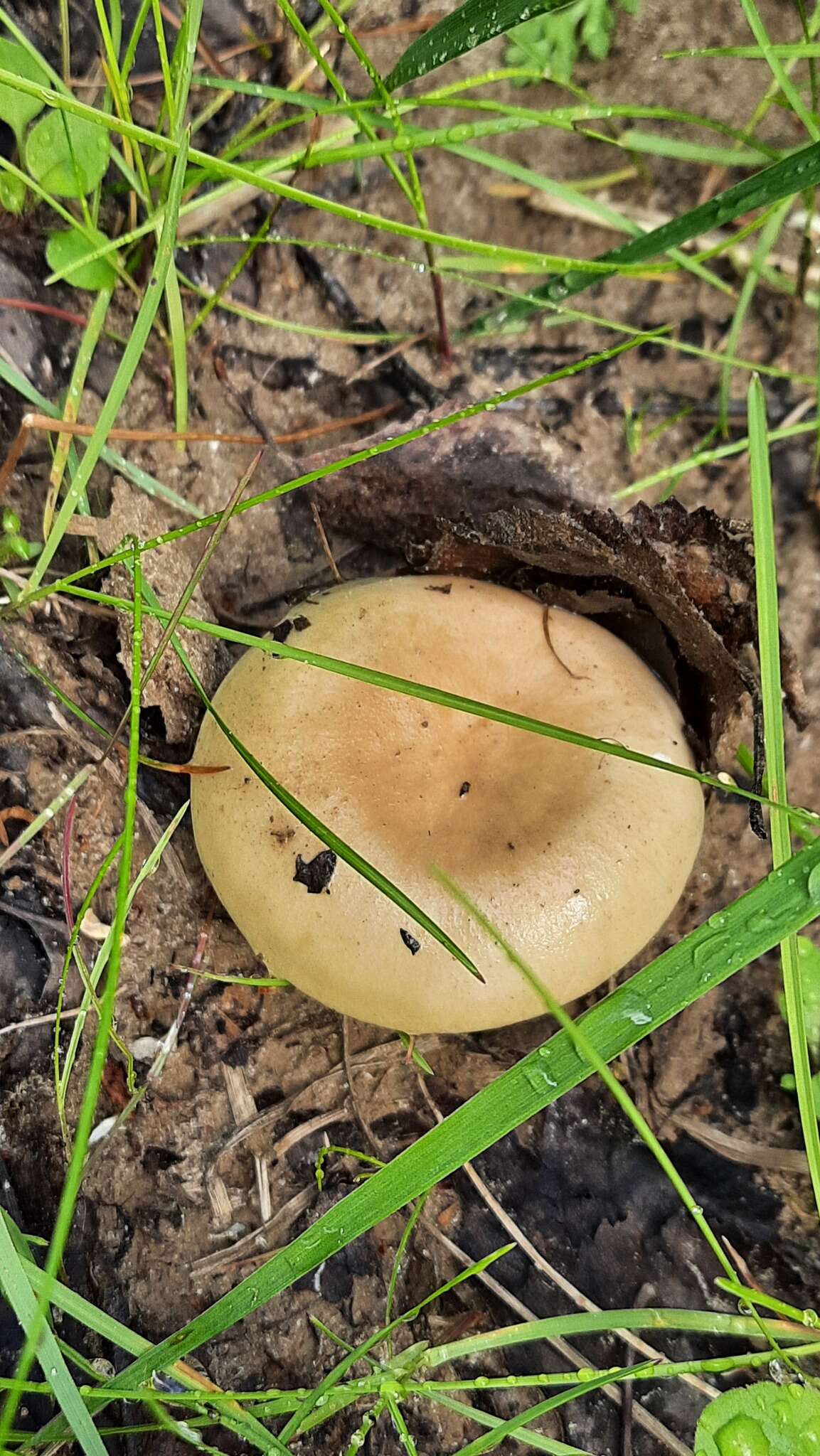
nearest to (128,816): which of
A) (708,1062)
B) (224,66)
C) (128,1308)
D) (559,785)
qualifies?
(559,785)

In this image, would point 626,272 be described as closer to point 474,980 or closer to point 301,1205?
point 474,980

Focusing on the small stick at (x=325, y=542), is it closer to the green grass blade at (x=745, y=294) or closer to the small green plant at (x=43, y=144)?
the small green plant at (x=43, y=144)

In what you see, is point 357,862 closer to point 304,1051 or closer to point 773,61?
point 304,1051

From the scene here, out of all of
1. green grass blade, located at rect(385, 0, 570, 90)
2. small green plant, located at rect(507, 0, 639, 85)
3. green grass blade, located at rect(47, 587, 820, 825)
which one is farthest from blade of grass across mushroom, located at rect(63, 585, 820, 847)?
small green plant, located at rect(507, 0, 639, 85)

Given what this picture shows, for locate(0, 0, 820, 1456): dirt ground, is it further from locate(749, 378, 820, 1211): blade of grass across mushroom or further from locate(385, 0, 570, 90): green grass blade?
locate(385, 0, 570, 90): green grass blade

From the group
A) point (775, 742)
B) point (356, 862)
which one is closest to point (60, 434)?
point (356, 862)

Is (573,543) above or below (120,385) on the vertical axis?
below
